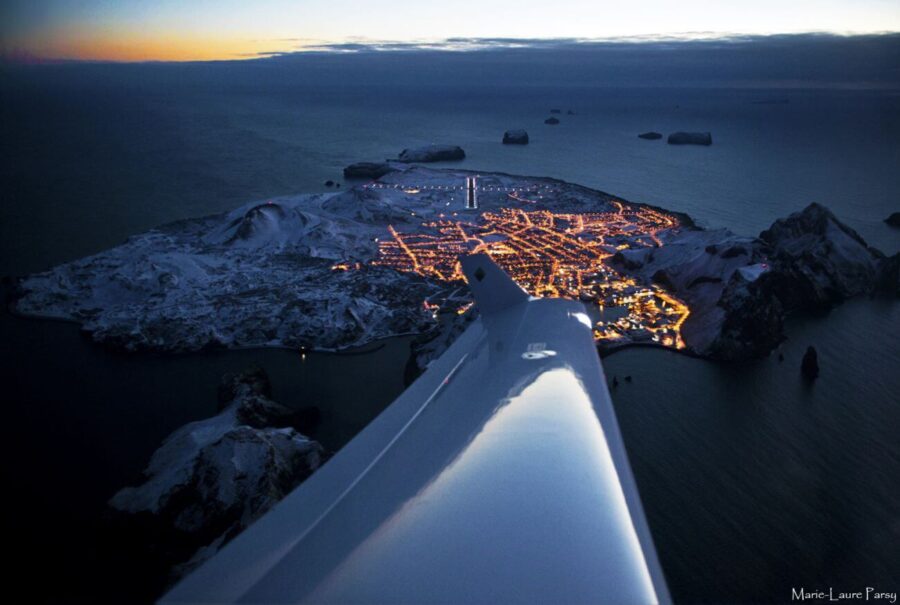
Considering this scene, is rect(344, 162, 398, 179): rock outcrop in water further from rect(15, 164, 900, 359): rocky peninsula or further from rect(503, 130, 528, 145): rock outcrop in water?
rect(503, 130, 528, 145): rock outcrop in water

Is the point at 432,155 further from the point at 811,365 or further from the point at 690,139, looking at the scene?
the point at 811,365

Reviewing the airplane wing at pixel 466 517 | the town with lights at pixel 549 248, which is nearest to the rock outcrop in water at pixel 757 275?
the town with lights at pixel 549 248

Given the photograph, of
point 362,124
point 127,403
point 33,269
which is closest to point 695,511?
point 127,403

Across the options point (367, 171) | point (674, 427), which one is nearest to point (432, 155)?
point (367, 171)

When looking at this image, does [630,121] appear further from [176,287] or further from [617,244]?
[176,287]
